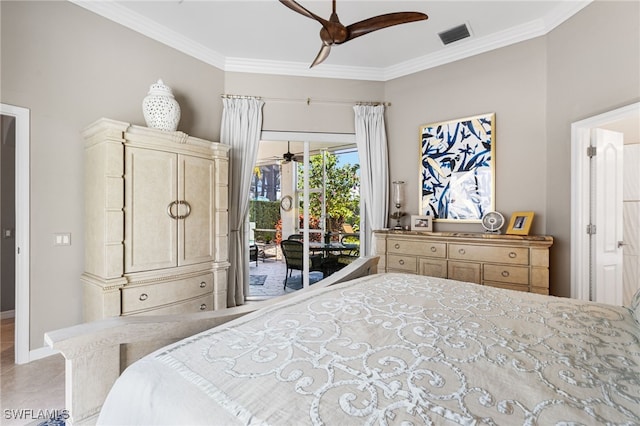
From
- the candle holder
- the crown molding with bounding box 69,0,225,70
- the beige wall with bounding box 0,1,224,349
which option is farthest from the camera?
the candle holder

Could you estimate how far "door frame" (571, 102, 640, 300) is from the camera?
272cm

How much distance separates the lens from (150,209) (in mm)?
2637

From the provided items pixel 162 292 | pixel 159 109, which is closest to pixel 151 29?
pixel 159 109

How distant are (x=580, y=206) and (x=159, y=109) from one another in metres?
3.87

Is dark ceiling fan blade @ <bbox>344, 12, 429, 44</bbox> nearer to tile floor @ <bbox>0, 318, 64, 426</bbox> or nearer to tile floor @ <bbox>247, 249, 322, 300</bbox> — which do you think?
tile floor @ <bbox>247, 249, 322, 300</bbox>

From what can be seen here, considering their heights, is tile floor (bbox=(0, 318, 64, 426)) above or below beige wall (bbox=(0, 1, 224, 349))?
→ below

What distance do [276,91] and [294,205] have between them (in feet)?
4.93

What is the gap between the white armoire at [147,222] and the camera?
2.42 meters

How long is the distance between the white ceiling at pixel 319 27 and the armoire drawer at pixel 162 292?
8.39 ft

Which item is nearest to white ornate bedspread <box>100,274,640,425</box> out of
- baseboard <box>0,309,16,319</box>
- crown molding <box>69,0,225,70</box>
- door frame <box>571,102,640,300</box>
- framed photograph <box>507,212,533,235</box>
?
door frame <box>571,102,640,300</box>

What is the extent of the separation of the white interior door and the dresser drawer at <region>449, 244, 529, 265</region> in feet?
1.99

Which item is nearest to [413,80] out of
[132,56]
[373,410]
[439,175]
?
[439,175]

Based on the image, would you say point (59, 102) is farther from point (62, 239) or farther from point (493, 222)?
point (493, 222)

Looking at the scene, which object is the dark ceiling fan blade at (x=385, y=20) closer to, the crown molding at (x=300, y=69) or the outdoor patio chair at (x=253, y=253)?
the crown molding at (x=300, y=69)
